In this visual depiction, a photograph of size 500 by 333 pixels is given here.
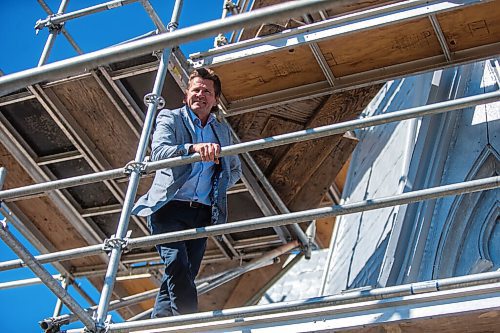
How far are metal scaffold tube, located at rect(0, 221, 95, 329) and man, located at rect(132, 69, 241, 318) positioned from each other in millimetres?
1005

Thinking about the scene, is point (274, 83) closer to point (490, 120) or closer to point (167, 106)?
point (167, 106)

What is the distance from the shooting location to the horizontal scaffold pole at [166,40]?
11.8ft

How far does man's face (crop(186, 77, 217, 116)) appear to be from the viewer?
6910 millimetres

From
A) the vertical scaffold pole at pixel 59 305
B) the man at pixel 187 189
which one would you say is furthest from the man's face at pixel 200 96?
the vertical scaffold pole at pixel 59 305

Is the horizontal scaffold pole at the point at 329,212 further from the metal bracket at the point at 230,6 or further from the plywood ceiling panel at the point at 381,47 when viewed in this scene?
the metal bracket at the point at 230,6

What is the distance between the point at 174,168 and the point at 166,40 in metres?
2.84

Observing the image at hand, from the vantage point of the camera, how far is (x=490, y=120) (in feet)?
26.0

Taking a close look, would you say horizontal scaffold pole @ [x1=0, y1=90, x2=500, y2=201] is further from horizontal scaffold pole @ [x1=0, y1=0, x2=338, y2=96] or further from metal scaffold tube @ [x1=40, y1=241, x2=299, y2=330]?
metal scaffold tube @ [x1=40, y1=241, x2=299, y2=330]

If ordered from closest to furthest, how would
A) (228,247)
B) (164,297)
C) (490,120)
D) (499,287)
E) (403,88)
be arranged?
1. (499,287)
2. (164,297)
3. (490,120)
4. (228,247)
5. (403,88)

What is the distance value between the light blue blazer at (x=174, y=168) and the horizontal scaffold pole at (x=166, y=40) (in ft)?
7.72

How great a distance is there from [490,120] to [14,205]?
455 centimetres

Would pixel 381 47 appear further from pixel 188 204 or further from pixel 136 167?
pixel 136 167

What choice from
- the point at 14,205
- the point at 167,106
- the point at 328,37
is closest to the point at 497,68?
the point at 328,37

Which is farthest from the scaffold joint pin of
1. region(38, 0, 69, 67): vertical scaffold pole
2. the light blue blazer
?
region(38, 0, 69, 67): vertical scaffold pole
